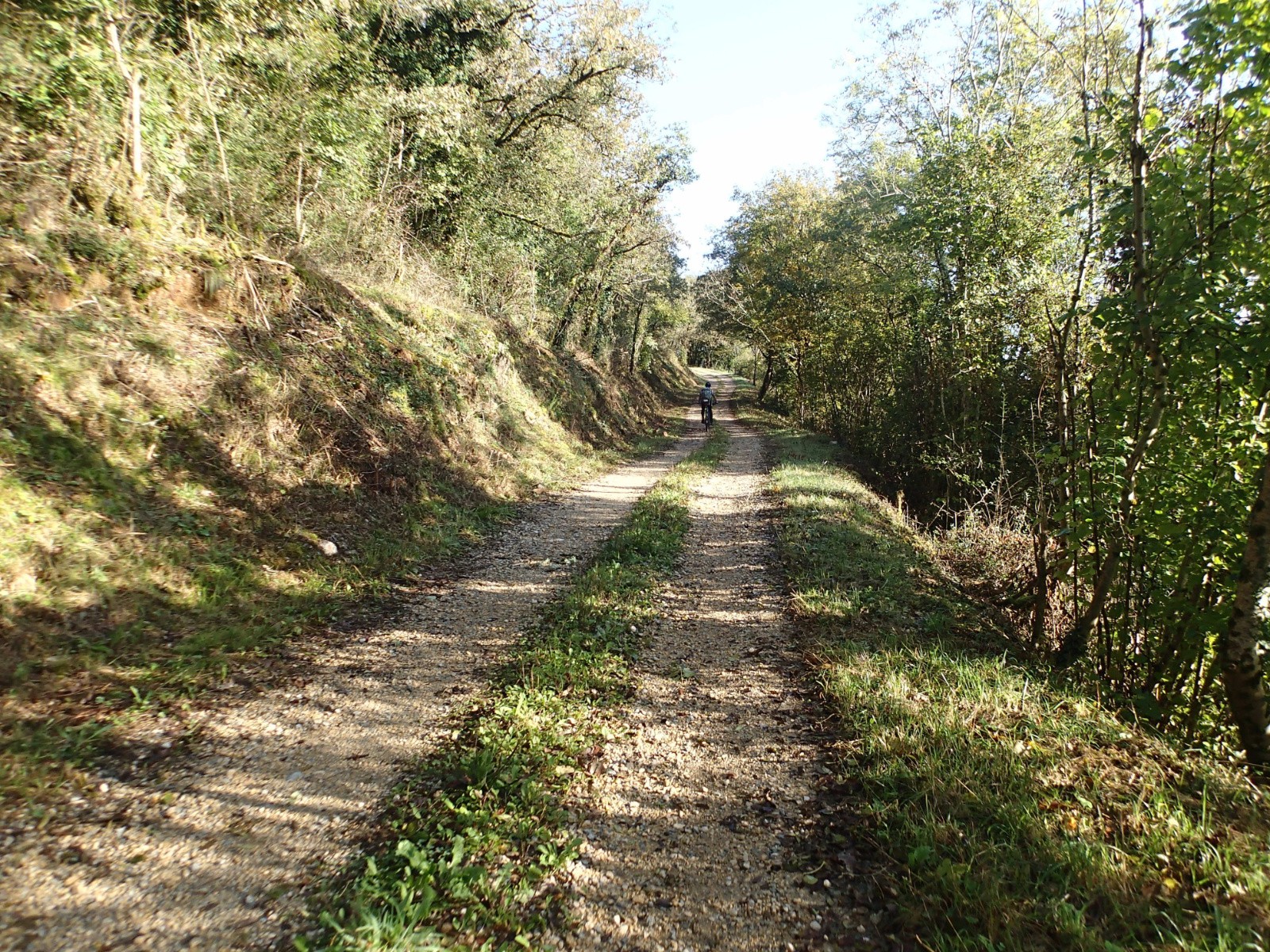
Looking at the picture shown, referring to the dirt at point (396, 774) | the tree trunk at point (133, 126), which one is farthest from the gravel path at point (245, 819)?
the tree trunk at point (133, 126)

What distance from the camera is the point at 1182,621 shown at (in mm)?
5207

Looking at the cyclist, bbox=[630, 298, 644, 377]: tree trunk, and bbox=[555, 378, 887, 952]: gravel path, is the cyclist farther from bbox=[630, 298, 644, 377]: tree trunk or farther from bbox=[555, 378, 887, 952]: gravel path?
bbox=[555, 378, 887, 952]: gravel path

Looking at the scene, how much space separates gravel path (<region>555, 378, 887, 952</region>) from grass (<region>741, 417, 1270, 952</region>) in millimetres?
359

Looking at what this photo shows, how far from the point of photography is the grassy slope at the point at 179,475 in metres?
4.41

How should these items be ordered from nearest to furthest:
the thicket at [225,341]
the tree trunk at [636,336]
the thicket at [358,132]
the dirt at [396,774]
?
the dirt at [396,774]
the thicket at [225,341]
the thicket at [358,132]
the tree trunk at [636,336]

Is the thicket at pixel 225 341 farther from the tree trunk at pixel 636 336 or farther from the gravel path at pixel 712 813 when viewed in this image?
the tree trunk at pixel 636 336

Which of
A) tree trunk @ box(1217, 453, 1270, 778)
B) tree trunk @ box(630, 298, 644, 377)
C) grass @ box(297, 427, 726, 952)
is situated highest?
tree trunk @ box(630, 298, 644, 377)

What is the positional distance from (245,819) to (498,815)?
1.29 metres

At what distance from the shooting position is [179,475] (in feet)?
20.8

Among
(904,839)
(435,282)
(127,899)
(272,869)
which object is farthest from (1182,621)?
(435,282)

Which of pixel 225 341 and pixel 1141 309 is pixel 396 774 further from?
pixel 225 341

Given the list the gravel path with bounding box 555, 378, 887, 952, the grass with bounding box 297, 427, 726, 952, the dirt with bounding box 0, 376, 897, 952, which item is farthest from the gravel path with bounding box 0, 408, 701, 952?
the gravel path with bounding box 555, 378, 887, 952

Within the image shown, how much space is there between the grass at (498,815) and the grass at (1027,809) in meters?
1.68

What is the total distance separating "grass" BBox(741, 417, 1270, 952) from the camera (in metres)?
2.78
